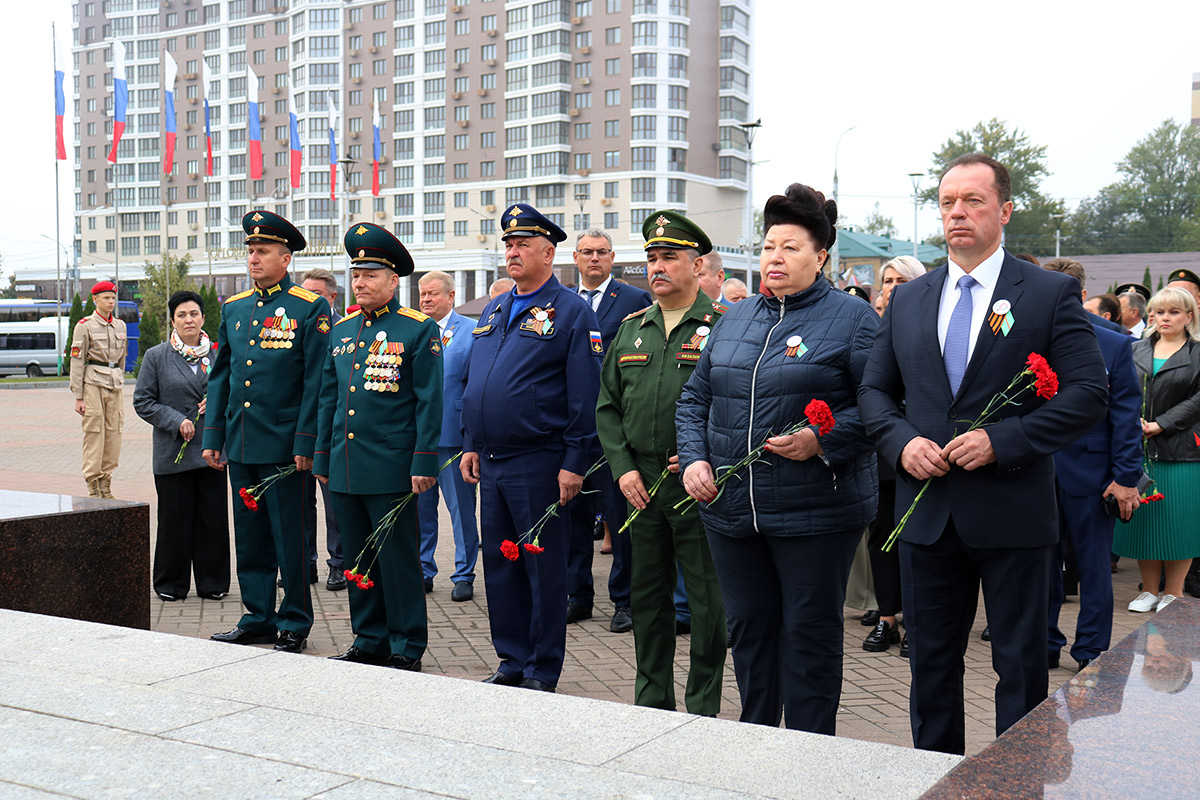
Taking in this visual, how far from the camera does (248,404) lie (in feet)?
20.1

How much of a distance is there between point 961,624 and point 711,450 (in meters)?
1.06

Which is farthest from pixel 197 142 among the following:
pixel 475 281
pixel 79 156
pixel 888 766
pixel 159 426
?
pixel 888 766

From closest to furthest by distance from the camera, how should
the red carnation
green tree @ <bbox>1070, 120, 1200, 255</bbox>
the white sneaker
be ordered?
the red carnation → the white sneaker → green tree @ <bbox>1070, 120, 1200, 255</bbox>

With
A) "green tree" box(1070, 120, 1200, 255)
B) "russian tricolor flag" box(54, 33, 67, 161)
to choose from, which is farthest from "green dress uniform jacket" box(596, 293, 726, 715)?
"green tree" box(1070, 120, 1200, 255)

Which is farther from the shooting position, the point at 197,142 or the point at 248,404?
the point at 197,142

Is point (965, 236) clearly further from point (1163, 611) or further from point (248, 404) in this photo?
point (248, 404)

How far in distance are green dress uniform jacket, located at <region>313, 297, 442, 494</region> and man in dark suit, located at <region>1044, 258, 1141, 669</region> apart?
3.19 metres

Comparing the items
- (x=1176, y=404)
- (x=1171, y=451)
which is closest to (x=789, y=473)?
(x=1171, y=451)

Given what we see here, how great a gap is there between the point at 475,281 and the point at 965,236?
77973 millimetres

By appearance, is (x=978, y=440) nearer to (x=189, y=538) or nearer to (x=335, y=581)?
(x=335, y=581)

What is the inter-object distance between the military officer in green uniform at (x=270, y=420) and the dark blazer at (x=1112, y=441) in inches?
159

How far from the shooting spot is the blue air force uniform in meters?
5.21

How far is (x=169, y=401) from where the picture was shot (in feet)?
26.2

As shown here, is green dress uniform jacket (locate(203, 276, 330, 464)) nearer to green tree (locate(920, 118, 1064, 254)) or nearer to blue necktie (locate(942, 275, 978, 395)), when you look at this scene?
blue necktie (locate(942, 275, 978, 395))
